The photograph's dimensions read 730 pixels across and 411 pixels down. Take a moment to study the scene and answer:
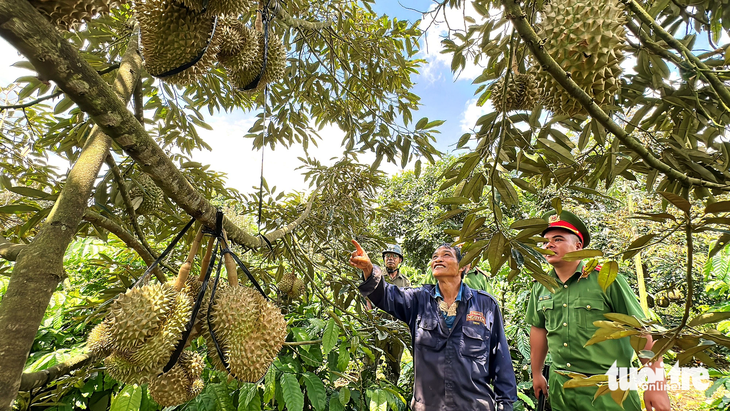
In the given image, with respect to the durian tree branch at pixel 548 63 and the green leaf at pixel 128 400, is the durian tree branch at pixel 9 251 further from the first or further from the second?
the durian tree branch at pixel 548 63

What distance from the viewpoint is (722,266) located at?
326 centimetres

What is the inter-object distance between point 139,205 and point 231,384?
121 centimetres

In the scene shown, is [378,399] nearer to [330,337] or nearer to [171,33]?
[330,337]

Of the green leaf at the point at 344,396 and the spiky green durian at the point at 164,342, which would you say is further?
the green leaf at the point at 344,396

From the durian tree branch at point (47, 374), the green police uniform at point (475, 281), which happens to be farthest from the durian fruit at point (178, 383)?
the green police uniform at point (475, 281)

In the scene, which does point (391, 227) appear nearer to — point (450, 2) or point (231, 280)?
point (450, 2)

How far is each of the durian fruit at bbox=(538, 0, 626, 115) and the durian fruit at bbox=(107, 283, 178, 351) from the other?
3.98ft

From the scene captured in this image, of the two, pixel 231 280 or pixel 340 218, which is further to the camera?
pixel 340 218

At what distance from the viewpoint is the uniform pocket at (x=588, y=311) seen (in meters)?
2.08

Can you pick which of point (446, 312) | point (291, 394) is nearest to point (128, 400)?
point (291, 394)

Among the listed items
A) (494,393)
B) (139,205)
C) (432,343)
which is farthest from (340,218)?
(494,393)

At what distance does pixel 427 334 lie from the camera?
7.44ft

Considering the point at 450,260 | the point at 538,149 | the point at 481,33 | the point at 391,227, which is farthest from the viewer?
the point at 391,227

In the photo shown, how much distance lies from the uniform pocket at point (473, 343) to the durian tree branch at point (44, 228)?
213cm
